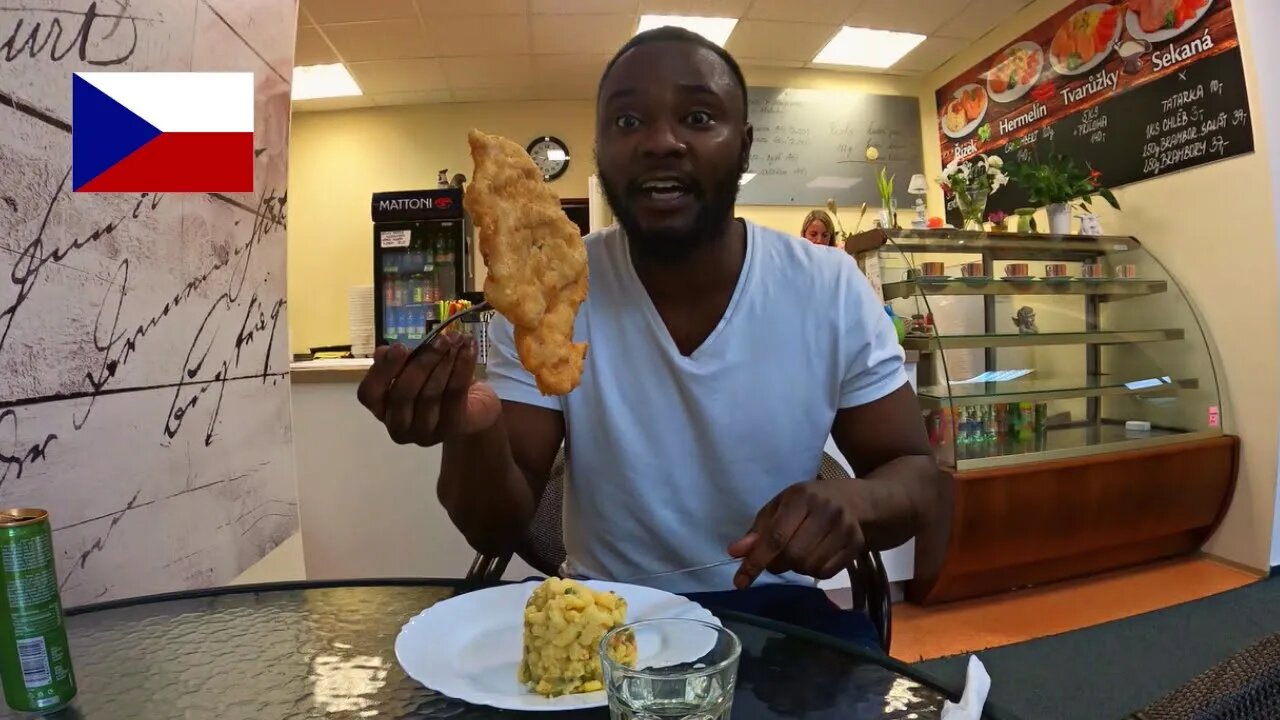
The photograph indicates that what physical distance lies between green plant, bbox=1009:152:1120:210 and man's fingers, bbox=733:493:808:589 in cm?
359

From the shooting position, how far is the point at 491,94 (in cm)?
646

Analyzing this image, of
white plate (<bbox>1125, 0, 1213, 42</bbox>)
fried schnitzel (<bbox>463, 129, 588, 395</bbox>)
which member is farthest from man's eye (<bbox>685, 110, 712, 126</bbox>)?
white plate (<bbox>1125, 0, 1213, 42</bbox>)

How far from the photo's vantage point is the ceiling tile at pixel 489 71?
561 centimetres

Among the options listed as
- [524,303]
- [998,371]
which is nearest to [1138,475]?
[998,371]

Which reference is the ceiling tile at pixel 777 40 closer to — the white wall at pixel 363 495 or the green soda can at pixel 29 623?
the white wall at pixel 363 495

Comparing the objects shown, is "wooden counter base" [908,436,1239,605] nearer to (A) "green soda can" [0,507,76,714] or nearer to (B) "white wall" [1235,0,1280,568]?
(B) "white wall" [1235,0,1280,568]

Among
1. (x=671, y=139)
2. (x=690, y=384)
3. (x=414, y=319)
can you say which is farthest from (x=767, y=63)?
(x=690, y=384)

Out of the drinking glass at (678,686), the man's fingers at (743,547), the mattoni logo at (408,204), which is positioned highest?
the mattoni logo at (408,204)

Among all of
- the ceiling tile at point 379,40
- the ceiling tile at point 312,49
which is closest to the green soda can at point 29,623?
the ceiling tile at point 379,40

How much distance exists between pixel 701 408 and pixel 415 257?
4.72 meters

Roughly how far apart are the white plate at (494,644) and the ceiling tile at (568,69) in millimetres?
5295

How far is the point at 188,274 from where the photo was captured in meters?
1.45

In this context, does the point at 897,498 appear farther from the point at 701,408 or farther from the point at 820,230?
the point at 820,230

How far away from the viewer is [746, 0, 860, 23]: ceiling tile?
4672 millimetres
